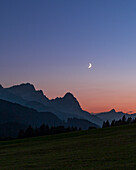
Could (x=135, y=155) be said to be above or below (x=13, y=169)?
above

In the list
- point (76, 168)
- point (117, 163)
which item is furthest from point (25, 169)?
point (117, 163)

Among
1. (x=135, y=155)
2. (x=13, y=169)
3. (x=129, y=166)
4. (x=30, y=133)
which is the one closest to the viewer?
(x=129, y=166)

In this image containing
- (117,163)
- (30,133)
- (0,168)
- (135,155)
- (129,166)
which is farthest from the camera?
(30,133)

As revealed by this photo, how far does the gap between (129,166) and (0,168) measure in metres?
12.3

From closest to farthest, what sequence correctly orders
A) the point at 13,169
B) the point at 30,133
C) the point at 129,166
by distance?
the point at 129,166, the point at 13,169, the point at 30,133

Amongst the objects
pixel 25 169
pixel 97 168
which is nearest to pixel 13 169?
pixel 25 169

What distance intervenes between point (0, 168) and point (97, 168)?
1010cm

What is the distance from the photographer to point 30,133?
88562mm

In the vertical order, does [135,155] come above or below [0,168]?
above

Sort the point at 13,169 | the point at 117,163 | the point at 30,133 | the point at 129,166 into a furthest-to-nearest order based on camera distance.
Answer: the point at 30,133 < the point at 13,169 < the point at 117,163 < the point at 129,166

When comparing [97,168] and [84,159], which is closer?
[97,168]

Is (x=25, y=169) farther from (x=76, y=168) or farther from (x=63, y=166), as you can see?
(x=76, y=168)

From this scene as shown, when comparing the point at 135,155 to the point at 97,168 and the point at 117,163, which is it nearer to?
the point at 117,163

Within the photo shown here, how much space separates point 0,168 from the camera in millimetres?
20109
